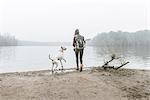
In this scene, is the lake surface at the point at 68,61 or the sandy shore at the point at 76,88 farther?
the lake surface at the point at 68,61

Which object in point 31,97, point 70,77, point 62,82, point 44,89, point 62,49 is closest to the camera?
point 31,97

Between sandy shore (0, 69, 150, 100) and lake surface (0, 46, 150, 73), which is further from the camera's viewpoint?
lake surface (0, 46, 150, 73)

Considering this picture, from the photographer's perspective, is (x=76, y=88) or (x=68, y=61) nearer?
(x=76, y=88)

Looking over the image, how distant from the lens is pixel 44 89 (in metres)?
10.1

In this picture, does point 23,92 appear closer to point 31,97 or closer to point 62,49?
point 31,97

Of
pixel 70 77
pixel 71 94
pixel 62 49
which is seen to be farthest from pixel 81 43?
pixel 71 94

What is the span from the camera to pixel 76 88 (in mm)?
10227

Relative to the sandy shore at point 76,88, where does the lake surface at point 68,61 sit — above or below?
above

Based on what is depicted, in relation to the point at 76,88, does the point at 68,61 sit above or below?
above

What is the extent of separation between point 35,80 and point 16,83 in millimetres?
761

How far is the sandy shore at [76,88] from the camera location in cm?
966

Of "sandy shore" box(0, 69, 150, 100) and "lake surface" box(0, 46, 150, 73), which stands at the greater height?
"lake surface" box(0, 46, 150, 73)

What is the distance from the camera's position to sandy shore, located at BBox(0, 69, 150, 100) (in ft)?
31.7

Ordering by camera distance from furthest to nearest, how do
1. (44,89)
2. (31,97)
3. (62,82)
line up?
(62,82), (44,89), (31,97)
